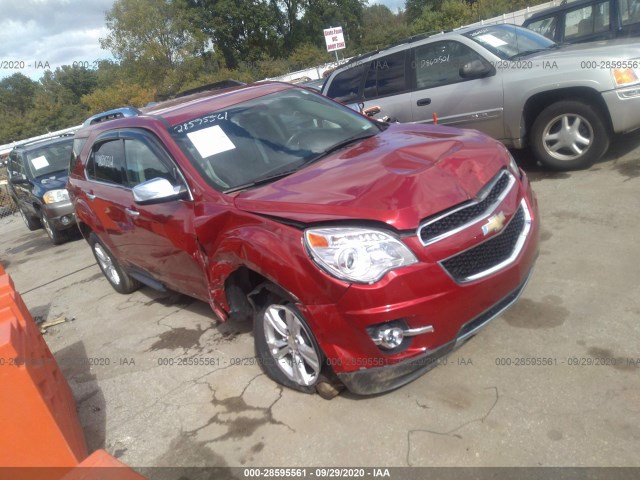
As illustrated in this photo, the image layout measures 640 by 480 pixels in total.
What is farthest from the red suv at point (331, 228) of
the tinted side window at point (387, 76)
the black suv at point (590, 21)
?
the black suv at point (590, 21)

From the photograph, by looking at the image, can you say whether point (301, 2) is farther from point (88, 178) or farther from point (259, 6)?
point (88, 178)

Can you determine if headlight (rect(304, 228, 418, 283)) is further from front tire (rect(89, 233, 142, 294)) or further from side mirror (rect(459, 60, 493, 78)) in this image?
side mirror (rect(459, 60, 493, 78))

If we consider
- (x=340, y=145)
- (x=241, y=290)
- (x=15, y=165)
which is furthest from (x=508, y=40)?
(x=15, y=165)

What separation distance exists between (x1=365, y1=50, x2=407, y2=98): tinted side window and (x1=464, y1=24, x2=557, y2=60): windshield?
3.05 ft

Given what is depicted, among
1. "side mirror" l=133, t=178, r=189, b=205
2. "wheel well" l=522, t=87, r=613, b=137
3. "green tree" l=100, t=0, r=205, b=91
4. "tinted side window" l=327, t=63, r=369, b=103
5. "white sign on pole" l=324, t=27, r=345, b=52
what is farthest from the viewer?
"green tree" l=100, t=0, r=205, b=91

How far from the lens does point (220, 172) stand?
3.38 m

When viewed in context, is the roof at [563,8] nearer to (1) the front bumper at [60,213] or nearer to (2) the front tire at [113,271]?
(2) the front tire at [113,271]

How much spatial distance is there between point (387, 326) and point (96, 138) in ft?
12.2

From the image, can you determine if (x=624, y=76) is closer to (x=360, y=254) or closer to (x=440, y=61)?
(x=440, y=61)

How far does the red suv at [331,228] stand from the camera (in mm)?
2518

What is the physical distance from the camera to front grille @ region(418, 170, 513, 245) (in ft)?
8.37

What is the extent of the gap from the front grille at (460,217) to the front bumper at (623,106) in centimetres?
313

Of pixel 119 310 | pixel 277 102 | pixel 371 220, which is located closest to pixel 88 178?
pixel 119 310

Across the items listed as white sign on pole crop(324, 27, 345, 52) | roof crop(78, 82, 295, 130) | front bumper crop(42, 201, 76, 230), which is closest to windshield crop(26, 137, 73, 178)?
front bumper crop(42, 201, 76, 230)
